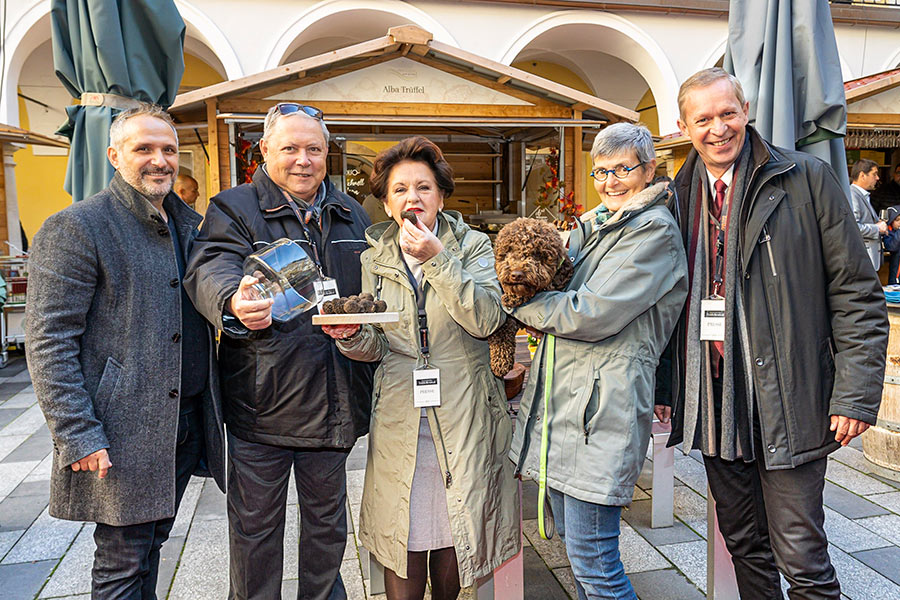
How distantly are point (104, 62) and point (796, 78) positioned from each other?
315 cm

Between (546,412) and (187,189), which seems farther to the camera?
(187,189)

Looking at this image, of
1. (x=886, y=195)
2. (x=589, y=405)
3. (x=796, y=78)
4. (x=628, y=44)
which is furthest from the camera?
(x=886, y=195)

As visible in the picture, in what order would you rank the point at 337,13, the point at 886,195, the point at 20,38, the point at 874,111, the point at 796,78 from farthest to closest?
the point at 886,195
the point at 337,13
the point at 20,38
the point at 874,111
the point at 796,78

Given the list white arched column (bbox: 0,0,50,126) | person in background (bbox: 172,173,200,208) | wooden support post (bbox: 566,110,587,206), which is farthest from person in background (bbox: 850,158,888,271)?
white arched column (bbox: 0,0,50,126)

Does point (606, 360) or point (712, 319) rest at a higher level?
point (712, 319)

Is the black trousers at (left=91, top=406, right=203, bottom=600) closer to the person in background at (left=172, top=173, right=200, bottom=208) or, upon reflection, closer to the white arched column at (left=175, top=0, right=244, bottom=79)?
the person in background at (left=172, top=173, right=200, bottom=208)

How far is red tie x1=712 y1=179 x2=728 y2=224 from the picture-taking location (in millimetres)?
2219

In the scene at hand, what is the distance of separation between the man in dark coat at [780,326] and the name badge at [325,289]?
123 cm

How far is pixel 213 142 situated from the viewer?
766 centimetres

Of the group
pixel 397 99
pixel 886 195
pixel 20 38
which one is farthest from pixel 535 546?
pixel 886 195

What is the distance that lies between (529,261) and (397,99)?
650cm

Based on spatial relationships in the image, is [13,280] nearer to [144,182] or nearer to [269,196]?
[144,182]

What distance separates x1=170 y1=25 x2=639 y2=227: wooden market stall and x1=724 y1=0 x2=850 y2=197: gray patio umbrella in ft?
16.2

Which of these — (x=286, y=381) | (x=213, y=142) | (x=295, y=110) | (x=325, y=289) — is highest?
(x=213, y=142)
